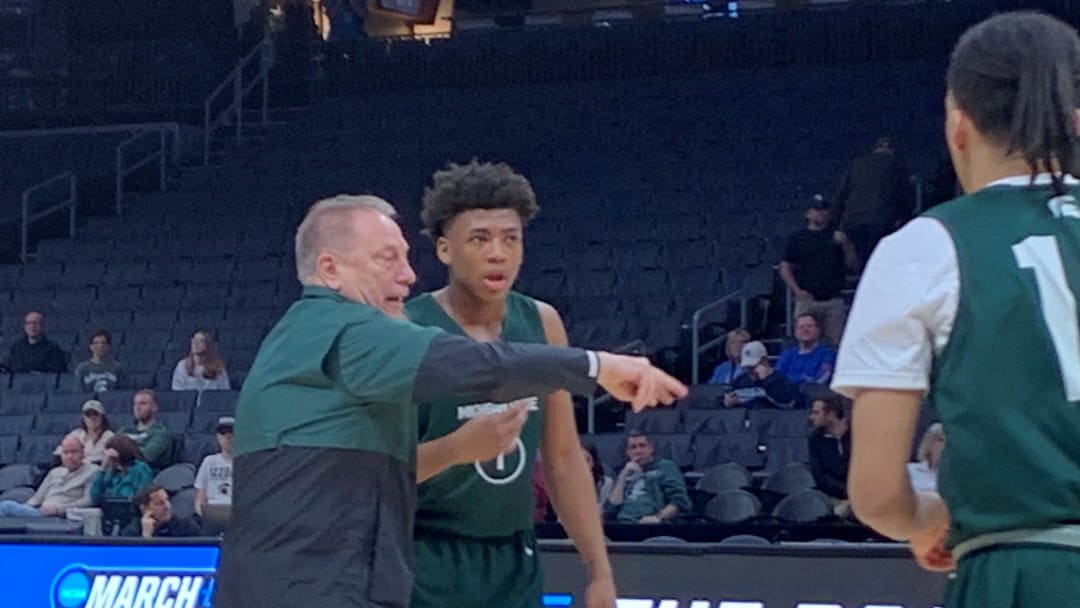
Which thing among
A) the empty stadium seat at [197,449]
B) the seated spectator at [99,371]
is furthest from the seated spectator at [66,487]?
the seated spectator at [99,371]

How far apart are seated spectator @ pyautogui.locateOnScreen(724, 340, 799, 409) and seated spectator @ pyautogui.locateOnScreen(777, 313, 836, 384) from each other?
10cm

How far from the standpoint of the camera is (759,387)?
14.1 metres

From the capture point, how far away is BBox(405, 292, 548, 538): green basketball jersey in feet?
15.2

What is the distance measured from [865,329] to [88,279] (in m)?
Answer: 19.2

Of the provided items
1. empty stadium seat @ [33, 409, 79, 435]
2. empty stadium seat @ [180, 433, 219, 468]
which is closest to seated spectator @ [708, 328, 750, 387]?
empty stadium seat @ [180, 433, 219, 468]

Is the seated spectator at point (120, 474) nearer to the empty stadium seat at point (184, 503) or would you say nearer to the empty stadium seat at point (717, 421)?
the empty stadium seat at point (184, 503)

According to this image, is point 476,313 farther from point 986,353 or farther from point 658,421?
point 658,421

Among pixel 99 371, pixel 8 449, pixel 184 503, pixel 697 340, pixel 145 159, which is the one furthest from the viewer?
pixel 145 159

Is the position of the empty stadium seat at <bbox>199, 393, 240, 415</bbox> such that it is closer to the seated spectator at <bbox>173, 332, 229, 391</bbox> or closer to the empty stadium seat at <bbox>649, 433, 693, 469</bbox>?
the seated spectator at <bbox>173, 332, 229, 391</bbox>

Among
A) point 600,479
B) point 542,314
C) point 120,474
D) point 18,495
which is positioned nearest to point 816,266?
point 600,479

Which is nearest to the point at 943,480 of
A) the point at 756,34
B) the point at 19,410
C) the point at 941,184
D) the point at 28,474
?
the point at 28,474

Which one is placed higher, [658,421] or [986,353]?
[986,353]

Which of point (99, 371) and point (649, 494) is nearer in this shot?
point (649, 494)

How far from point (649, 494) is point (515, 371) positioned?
8.13 metres
